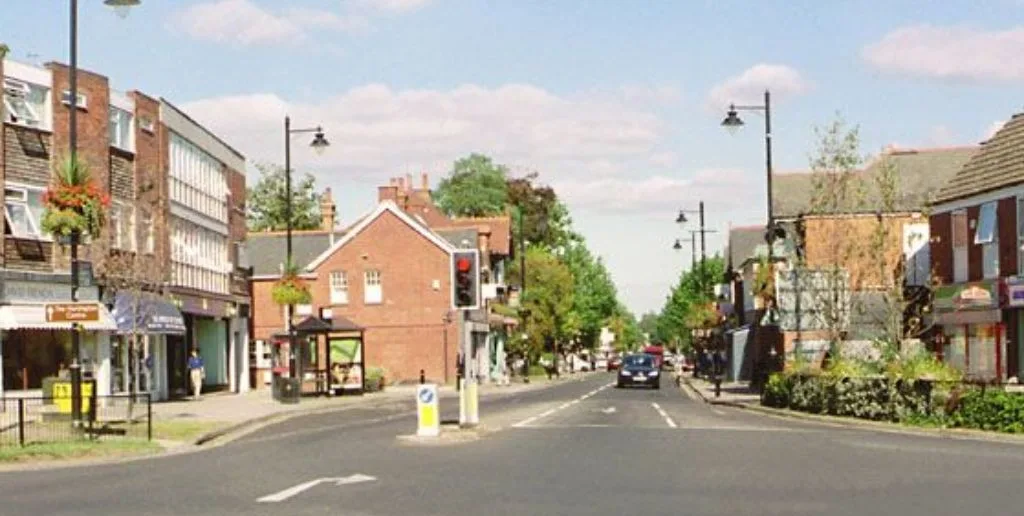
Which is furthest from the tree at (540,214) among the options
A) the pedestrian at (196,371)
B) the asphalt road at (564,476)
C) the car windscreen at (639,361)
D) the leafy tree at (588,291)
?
the asphalt road at (564,476)

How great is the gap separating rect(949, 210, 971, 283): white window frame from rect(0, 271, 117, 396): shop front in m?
26.7

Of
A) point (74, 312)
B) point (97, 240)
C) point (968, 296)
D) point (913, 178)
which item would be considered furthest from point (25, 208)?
point (913, 178)

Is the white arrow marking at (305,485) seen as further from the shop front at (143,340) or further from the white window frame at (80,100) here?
the white window frame at (80,100)

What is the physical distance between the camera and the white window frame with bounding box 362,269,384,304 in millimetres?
81250

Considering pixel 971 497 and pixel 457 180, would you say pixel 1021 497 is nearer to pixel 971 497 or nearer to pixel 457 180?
pixel 971 497

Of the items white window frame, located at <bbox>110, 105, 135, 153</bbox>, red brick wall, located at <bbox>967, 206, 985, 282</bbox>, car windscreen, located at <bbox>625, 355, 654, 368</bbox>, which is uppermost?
white window frame, located at <bbox>110, 105, 135, 153</bbox>

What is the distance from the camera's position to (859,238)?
130ft

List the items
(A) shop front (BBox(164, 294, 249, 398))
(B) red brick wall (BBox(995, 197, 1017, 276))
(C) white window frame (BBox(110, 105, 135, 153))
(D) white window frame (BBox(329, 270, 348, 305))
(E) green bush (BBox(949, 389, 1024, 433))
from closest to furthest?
(E) green bush (BBox(949, 389, 1024, 433)), (B) red brick wall (BBox(995, 197, 1017, 276)), (C) white window frame (BBox(110, 105, 135, 153)), (A) shop front (BBox(164, 294, 249, 398)), (D) white window frame (BBox(329, 270, 348, 305))

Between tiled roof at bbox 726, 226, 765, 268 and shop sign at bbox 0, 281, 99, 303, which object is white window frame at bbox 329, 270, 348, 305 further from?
shop sign at bbox 0, 281, 99, 303

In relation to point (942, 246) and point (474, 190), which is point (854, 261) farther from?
point (474, 190)

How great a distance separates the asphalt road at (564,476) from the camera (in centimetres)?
1510

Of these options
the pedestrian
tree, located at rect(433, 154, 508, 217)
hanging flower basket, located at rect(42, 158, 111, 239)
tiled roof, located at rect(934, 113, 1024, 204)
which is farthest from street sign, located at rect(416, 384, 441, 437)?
tree, located at rect(433, 154, 508, 217)

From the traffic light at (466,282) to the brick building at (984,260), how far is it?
20.2 meters

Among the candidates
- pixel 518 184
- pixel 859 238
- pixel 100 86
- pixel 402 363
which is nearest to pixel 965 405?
pixel 859 238
